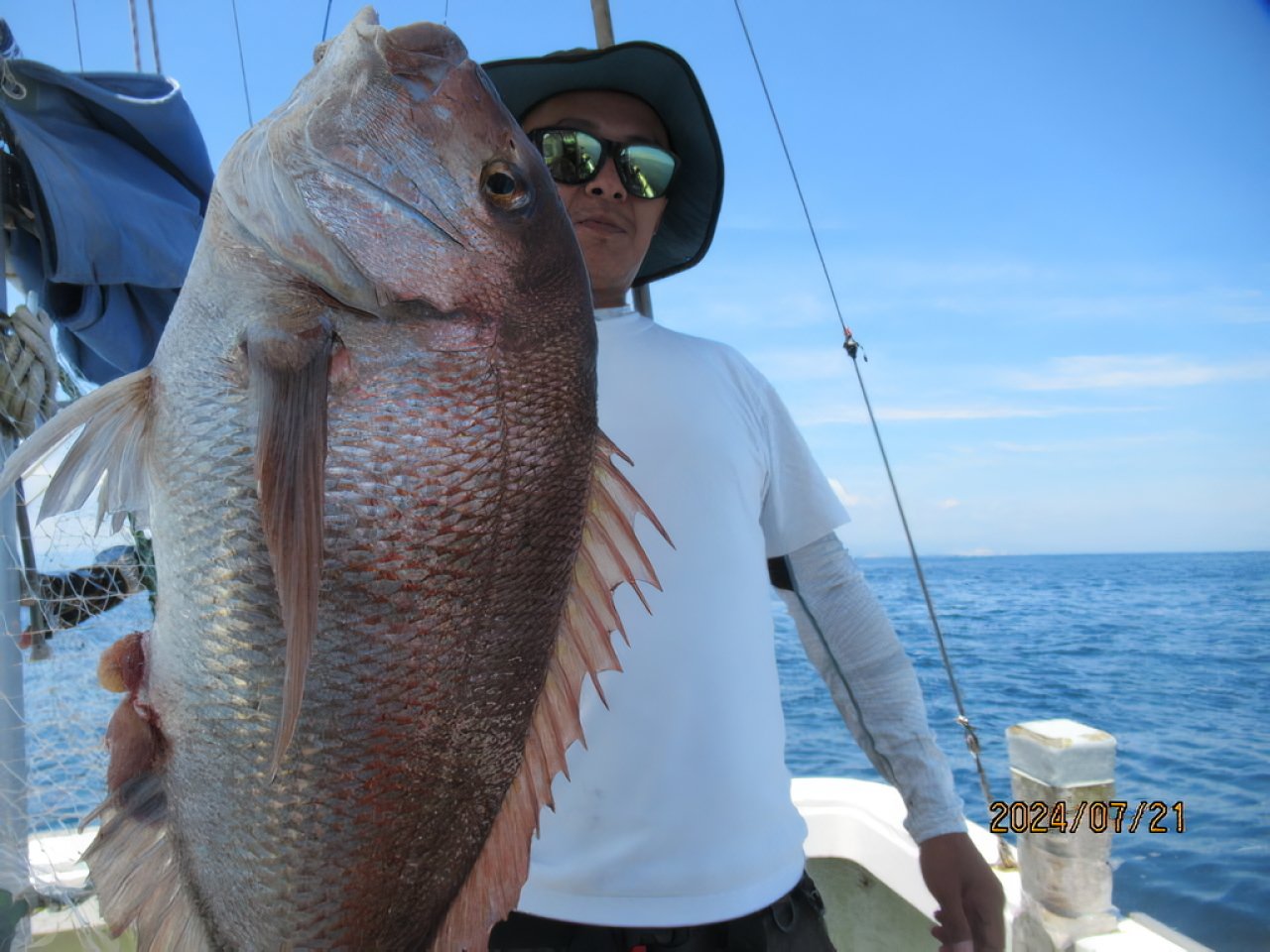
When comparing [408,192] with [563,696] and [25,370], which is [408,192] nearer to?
[563,696]

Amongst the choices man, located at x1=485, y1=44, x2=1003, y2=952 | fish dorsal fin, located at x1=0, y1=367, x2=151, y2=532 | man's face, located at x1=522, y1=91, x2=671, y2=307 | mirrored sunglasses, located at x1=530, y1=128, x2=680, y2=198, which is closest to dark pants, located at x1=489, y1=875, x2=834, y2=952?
man, located at x1=485, y1=44, x2=1003, y2=952

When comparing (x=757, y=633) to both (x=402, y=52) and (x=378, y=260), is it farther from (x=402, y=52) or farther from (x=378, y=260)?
(x=402, y=52)

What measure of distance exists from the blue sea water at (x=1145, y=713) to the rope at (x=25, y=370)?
543cm

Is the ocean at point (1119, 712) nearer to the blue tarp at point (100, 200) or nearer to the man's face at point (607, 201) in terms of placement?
the blue tarp at point (100, 200)

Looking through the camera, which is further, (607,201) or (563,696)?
(607,201)

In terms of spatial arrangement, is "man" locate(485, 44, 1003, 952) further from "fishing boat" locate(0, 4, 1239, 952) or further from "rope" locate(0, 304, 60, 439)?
"fishing boat" locate(0, 4, 1239, 952)

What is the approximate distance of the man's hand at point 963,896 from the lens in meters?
1.58

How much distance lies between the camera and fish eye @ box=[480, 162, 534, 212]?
41.4 inches

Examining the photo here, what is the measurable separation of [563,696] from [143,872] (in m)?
0.53

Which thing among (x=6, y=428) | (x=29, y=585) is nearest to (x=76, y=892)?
(x=29, y=585)

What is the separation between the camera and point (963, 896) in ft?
5.24

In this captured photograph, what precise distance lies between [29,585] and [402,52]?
5.37 feet

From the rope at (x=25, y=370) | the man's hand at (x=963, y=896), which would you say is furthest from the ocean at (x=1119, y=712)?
the man's hand at (x=963, y=896)
